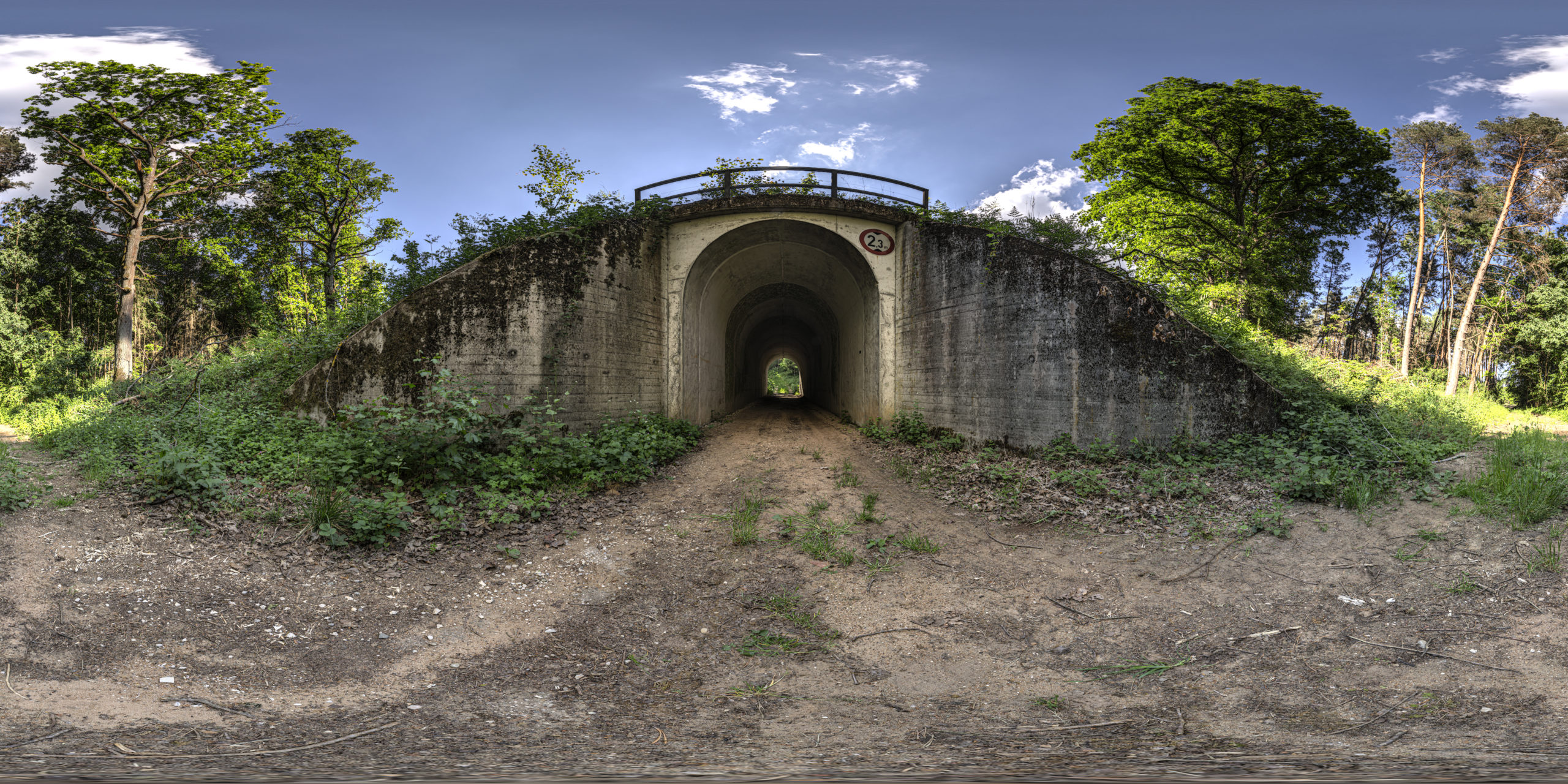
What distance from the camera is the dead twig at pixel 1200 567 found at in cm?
691

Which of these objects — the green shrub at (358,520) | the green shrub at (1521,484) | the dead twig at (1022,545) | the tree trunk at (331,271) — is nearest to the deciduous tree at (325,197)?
the tree trunk at (331,271)

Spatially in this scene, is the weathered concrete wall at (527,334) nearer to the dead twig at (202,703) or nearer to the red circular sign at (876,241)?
the red circular sign at (876,241)

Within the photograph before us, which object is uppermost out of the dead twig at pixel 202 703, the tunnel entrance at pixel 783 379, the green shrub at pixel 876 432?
the tunnel entrance at pixel 783 379

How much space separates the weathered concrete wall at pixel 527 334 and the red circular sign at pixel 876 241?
418 cm

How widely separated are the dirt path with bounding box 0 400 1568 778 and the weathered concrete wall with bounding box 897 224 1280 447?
254 cm

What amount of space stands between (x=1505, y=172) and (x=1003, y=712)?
30.8 metres

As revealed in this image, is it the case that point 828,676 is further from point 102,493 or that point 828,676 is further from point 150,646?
point 102,493

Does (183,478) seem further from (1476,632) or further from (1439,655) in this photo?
(1476,632)

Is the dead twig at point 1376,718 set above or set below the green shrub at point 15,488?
below

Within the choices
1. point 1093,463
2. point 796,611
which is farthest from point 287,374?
point 1093,463

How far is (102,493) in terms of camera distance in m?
7.43

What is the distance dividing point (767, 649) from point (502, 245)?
8197 millimetres

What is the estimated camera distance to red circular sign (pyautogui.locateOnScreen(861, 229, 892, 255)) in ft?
42.9

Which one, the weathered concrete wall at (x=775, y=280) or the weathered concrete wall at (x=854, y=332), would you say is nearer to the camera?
the weathered concrete wall at (x=854, y=332)
